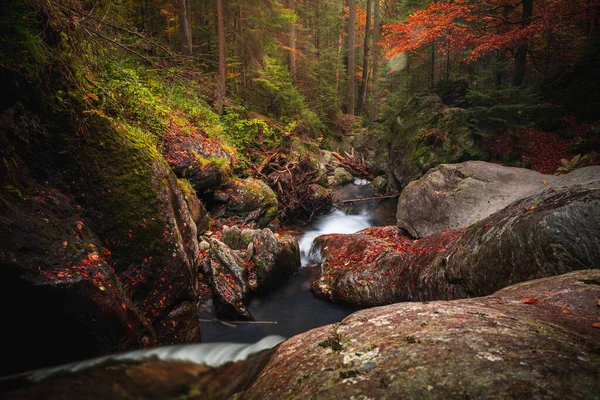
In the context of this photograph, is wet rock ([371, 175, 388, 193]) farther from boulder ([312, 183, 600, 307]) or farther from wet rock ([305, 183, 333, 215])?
boulder ([312, 183, 600, 307])

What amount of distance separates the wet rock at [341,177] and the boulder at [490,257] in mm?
10242

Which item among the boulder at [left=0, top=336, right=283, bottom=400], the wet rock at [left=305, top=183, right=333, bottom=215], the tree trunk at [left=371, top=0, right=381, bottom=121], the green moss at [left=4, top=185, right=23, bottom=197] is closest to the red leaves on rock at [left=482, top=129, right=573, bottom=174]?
the wet rock at [left=305, top=183, right=333, bottom=215]

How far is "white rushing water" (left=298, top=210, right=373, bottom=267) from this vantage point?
32.3 ft

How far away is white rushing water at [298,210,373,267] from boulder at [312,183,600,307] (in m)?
2.77

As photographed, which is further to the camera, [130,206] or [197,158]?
[197,158]

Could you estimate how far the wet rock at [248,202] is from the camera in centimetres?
935

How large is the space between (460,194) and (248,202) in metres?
6.59

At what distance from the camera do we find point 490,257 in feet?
13.0

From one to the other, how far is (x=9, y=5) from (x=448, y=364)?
4.94m

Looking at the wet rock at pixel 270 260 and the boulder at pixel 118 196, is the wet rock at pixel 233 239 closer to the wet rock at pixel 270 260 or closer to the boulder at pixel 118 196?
the wet rock at pixel 270 260

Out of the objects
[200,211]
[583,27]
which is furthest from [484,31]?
[200,211]

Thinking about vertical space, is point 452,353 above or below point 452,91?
below

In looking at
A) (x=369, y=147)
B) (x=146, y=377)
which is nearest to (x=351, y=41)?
(x=369, y=147)

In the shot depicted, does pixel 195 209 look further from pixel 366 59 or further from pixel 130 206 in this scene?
pixel 366 59
